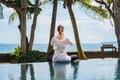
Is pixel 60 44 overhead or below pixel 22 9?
below

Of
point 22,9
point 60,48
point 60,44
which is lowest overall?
point 60,48

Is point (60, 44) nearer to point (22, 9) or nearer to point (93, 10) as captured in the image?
point (22, 9)

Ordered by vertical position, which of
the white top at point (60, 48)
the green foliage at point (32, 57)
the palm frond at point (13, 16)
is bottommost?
the green foliage at point (32, 57)

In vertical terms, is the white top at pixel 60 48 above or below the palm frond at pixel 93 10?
below

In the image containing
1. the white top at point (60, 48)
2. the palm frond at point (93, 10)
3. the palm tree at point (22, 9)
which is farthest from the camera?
the palm frond at point (93, 10)

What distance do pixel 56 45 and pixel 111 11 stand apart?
13227 mm

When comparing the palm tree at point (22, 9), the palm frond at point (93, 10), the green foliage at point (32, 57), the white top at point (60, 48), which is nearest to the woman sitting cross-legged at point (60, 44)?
the white top at point (60, 48)

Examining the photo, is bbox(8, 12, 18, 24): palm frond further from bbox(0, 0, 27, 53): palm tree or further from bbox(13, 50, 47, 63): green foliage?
bbox(13, 50, 47, 63): green foliage

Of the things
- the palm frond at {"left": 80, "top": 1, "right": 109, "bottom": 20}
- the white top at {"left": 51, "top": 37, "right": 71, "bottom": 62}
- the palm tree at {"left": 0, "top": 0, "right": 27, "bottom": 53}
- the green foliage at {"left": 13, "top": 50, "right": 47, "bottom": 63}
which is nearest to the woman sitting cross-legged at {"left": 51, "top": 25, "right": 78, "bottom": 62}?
the white top at {"left": 51, "top": 37, "right": 71, "bottom": 62}

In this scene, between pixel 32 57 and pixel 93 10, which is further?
pixel 93 10

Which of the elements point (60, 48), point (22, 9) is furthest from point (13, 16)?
point (60, 48)

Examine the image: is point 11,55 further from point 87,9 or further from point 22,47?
point 87,9

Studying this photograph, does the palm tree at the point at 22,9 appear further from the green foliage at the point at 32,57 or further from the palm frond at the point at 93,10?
the palm frond at the point at 93,10

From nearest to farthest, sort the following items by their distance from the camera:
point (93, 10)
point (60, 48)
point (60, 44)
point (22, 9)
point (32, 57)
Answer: point (60, 44) → point (60, 48) → point (32, 57) → point (22, 9) → point (93, 10)
